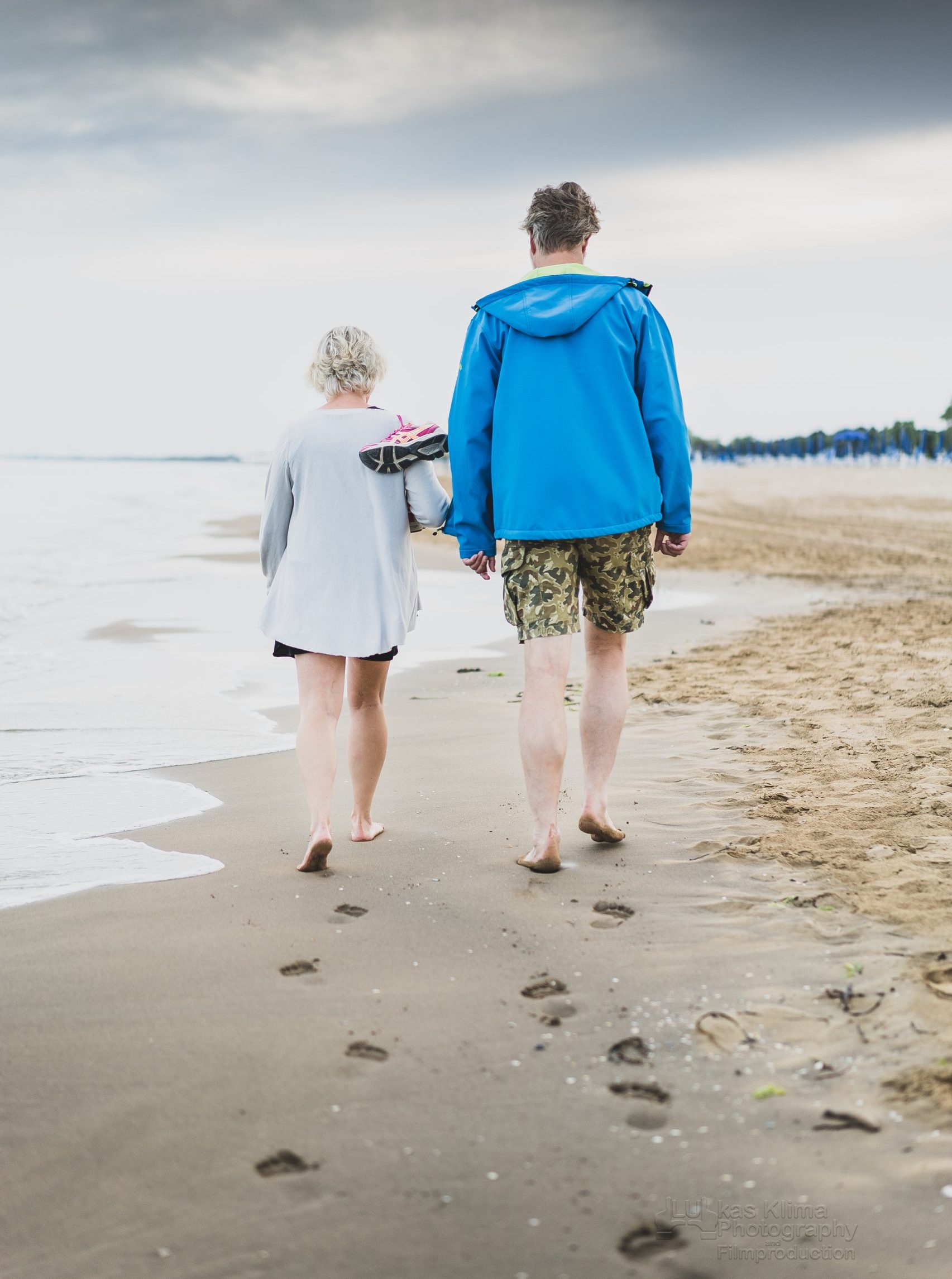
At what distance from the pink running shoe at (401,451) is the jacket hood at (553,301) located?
16.3 inches

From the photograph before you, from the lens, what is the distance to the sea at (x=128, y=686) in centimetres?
366

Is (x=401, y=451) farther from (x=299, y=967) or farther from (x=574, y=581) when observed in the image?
(x=299, y=967)

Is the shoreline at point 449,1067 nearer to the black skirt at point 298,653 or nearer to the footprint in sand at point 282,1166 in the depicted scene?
the footprint in sand at point 282,1166

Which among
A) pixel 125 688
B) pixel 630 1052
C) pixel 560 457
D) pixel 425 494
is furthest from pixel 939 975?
pixel 125 688

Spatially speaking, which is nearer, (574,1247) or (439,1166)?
(574,1247)

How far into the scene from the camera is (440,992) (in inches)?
97.6

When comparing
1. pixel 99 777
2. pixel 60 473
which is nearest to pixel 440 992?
pixel 99 777

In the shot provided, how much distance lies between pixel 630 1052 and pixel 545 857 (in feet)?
3.43

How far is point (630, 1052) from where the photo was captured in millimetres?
2207

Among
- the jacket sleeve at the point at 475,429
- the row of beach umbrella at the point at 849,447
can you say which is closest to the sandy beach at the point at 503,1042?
the jacket sleeve at the point at 475,429

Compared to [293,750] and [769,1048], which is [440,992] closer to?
[769,1048]

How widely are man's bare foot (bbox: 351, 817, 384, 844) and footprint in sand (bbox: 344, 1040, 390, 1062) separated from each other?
1.36 meters

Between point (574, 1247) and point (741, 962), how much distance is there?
3.42 ft

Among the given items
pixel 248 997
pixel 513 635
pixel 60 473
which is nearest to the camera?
pixel 248 997
